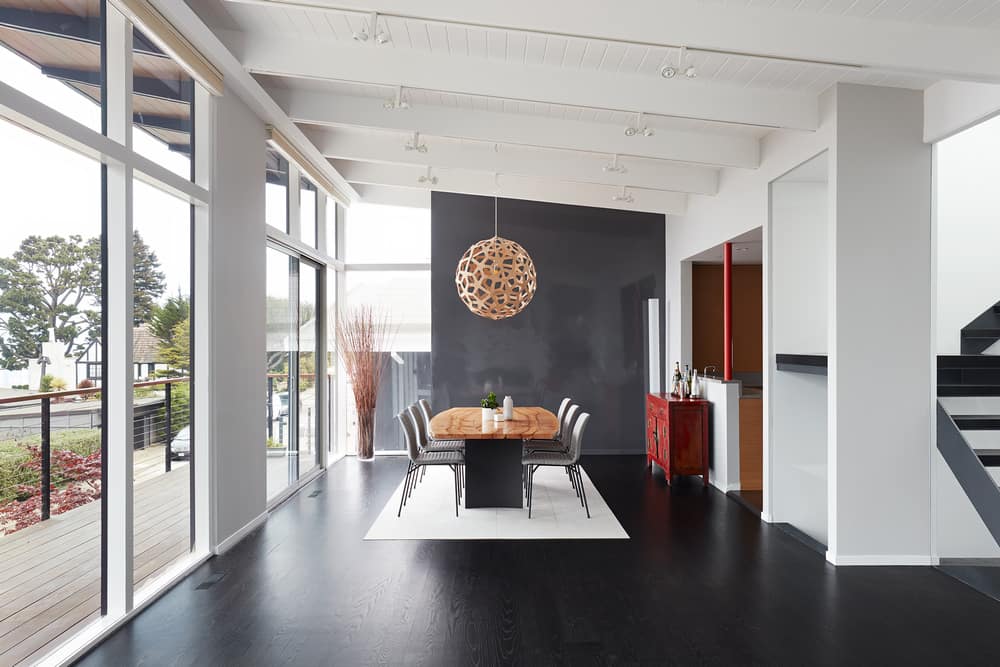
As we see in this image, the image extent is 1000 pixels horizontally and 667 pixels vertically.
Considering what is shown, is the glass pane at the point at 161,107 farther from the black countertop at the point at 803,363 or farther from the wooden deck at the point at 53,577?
the black countertop at the point at 803,363

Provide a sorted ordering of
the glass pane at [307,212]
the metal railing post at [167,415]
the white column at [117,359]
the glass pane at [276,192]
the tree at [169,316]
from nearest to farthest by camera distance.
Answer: the white column at [117,359] < the tree at [169,316] < the metal railing post at [167,415] < the glass pane at [276,192] < the glass pane at [307,212]

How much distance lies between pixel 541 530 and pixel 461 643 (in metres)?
1.87

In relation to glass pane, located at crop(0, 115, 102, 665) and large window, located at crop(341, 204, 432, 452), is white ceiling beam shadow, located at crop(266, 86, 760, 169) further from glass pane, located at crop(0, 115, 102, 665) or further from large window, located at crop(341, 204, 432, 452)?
large window, located at crop(341, 204, 432, 452)

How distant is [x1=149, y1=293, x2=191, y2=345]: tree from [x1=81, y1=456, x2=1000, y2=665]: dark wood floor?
4.94 feet

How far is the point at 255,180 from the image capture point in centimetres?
494

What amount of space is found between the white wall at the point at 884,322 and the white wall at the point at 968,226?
120 centimetres

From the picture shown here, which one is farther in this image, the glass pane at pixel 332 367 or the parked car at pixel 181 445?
the glass pane at pixel 332 367

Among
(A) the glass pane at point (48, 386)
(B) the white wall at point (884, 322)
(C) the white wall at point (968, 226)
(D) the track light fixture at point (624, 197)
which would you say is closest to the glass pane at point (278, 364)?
(A) the glass pane at point (48, 386)

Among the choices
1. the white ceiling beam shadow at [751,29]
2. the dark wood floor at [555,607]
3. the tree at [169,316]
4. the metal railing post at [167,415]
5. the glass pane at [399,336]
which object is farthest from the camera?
the glass pane at [399,336]

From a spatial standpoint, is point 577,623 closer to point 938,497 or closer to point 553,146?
point 938,497

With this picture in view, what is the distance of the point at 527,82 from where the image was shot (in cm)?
418

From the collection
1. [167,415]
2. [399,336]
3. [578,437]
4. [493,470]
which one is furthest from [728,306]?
[167,415]

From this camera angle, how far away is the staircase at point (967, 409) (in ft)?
12.9

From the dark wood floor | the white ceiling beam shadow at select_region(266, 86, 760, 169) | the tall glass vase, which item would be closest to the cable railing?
the dark wood floor
